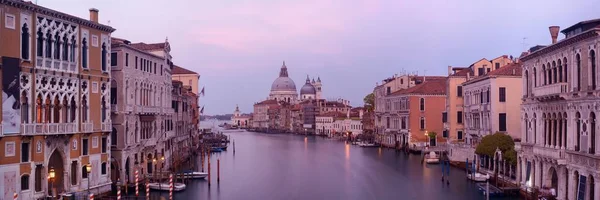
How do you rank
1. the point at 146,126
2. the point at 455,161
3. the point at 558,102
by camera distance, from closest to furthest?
the point at 558,102
the point at 146,126
the point at 455,161

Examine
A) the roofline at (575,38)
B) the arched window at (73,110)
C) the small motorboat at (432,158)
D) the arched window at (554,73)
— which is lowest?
the small motorboat at (432,158)

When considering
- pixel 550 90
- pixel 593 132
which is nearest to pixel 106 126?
pixel 550 90

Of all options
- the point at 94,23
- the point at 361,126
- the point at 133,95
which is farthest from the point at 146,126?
the point at 361,126

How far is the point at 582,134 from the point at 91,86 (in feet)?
41.1

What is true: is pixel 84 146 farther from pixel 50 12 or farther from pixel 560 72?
pixel 560 72

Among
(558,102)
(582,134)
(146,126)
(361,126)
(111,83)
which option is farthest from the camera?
(361,126)

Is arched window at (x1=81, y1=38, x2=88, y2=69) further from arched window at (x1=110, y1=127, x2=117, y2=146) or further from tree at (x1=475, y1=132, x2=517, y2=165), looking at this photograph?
tree at (x1=475, y1=132, x2=517, y2=165)

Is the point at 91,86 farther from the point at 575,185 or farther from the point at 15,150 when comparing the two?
the point at 575,185

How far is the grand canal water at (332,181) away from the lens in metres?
19.6

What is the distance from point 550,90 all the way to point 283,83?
99434 mm

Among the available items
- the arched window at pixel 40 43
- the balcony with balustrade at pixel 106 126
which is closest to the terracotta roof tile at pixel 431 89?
the balcony with balustrade at pixel 106 126

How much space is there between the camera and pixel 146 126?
68.2 ft

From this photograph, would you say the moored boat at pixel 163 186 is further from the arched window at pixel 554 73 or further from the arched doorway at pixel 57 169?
the arched window at pixel 554 73

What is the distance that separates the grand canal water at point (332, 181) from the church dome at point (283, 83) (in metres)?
78.9
